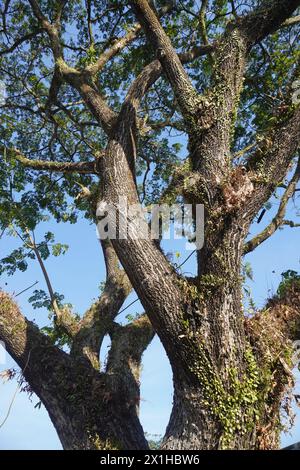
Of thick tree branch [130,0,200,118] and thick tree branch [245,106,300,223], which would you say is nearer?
thick tree branch [245,106,300,223]

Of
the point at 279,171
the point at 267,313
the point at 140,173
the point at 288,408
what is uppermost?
the point at 140,173

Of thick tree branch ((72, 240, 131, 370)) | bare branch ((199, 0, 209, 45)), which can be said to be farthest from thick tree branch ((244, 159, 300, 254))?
bare branch ((199, 0, 209, 45))

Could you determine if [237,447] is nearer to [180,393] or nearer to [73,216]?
[180,393]

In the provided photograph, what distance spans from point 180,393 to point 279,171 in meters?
2.68

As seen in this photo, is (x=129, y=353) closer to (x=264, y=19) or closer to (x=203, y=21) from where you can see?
(x=264, y=19)

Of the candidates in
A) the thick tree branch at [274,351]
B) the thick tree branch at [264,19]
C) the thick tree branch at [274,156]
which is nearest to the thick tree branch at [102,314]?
the thick tree branch at [274,351]

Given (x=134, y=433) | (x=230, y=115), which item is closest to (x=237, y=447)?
(x=134, y=433)

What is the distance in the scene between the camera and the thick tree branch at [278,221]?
6566mm

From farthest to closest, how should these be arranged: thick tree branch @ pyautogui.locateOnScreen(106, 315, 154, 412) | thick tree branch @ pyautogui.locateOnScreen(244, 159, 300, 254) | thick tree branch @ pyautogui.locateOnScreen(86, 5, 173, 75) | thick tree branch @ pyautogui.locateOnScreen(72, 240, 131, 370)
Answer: thick tree branch @ pyautogui.locateOnScreen(86, 5, 173, 75) < thick tree branch @ pyautogui.locateOnScreen(244, 159, 300, 254) < thick tree branch @ pyautogui.locateOnScreen(72, 240, 131, 370) < thick tree branch @ pyautogui.locateOnScreen(106, 315, 154, 412)

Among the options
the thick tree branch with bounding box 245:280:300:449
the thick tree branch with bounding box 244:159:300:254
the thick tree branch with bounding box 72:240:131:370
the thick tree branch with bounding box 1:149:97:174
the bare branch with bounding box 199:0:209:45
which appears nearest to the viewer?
the thick tree branch with bounding box 245:280:300:449

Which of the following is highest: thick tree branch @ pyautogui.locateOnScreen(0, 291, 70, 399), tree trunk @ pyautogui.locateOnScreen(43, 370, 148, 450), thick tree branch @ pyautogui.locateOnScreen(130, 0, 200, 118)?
thick tree branch @ pyautogui.locateOnScreen(130, 0, 200, 118)

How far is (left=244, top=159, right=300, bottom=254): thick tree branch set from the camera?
6566 millimetres

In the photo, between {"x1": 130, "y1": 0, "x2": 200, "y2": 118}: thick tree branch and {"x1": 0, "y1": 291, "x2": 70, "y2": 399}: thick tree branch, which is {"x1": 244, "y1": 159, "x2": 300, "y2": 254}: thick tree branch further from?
{"x1": 0, "y1": 291, "x2": 70, "y2": 399}: thick tree branch

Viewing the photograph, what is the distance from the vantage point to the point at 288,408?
A: 4.65m
